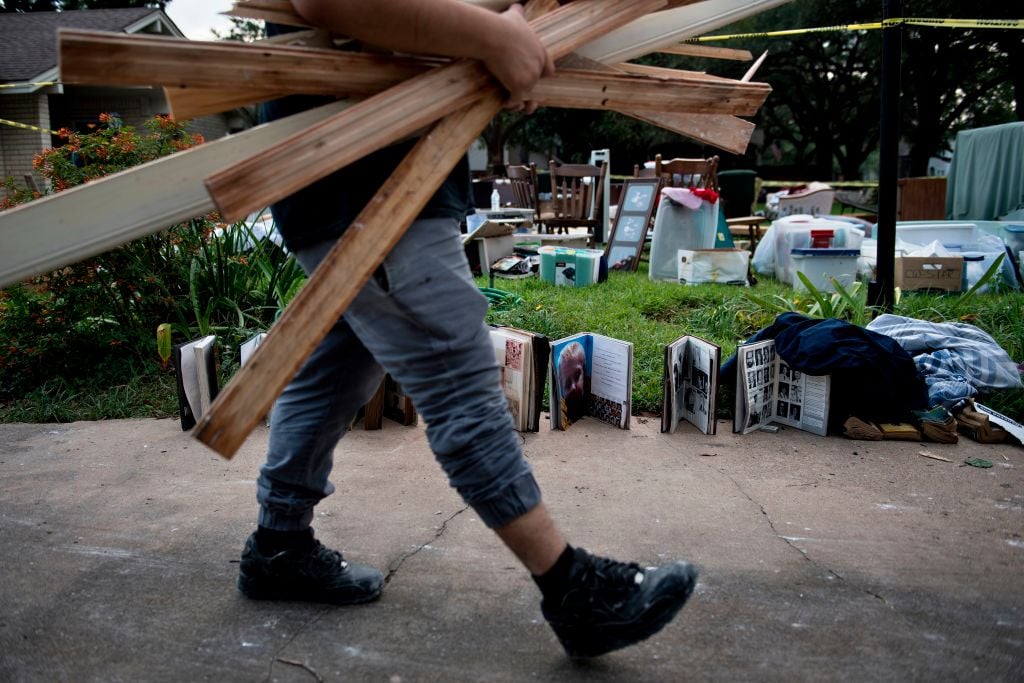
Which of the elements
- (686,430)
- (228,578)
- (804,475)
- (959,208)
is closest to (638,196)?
(959,208)

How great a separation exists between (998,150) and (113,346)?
999cm

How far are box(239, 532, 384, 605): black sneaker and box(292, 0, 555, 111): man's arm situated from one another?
129 cm

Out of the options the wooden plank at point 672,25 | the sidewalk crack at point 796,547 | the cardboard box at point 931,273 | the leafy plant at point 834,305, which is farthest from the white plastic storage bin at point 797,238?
the wooden plank at point 672,25

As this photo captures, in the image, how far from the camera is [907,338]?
4.23 meters

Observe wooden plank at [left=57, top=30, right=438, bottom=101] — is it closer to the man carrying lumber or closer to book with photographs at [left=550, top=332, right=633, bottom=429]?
the man carrying lumber

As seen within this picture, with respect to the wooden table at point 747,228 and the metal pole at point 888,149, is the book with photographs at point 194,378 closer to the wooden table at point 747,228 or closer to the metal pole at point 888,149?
the metal pole at point 888,149

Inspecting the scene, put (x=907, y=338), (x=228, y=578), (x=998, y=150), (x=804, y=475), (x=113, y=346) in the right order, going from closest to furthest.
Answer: (x=228, y=578)
(x=804, y=475)
(x=907, y=338)
(x=113, y=346)
(x=998, y=150)

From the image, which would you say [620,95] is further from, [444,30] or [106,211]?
[106,211]

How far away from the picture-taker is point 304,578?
2014 mm

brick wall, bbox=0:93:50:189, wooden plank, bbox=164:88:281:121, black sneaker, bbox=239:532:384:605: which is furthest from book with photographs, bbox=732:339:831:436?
brick wall, bbox=0:93:50:189

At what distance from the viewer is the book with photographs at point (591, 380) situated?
11.8ft

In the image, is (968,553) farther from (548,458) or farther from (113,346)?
(113,346)

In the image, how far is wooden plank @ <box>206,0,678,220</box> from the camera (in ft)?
4.54

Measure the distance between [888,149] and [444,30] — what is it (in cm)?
406
